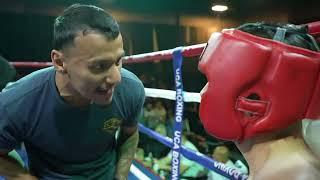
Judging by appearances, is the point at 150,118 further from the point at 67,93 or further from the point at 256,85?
the point at 256,85

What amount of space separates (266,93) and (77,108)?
0.70 m

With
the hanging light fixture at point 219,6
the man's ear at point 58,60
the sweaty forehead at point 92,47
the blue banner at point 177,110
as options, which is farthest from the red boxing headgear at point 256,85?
the hanging light fixture at point 219,6

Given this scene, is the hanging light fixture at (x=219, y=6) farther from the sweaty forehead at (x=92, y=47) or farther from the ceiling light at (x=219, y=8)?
the sweaty forehead at (x=92, y=47)

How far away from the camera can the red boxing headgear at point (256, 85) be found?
27.4 inches

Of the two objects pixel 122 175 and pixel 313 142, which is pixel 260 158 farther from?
pixel 122 175

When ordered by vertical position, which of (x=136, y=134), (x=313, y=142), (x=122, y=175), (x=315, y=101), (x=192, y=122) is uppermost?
(x=315, y=101)

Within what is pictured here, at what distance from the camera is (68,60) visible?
1086 mm

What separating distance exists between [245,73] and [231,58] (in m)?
0.04

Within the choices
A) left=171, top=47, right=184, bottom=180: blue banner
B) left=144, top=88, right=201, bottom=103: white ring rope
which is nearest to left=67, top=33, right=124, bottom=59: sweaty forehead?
left=144, top=88, right=201, bottom=103: white ring rope

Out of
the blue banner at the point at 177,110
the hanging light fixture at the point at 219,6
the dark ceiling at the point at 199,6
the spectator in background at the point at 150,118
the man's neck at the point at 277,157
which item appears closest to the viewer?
the man's neck at the point at 277,157

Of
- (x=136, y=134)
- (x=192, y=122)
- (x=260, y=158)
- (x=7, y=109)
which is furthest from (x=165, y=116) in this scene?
(x=260, y=158)

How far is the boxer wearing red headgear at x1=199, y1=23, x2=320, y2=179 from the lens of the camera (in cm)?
70

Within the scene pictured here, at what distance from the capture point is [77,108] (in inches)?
49.4

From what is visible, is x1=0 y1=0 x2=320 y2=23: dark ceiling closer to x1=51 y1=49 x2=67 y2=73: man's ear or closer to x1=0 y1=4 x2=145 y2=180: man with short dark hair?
x1=0 y1=4 x2=145 y2=180: man with short dark hair
